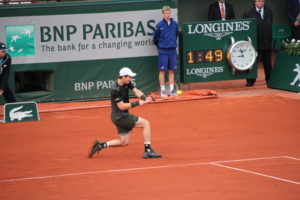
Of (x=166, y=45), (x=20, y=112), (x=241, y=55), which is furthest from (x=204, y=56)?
(x=20, y=112)

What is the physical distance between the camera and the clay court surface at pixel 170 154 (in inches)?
436

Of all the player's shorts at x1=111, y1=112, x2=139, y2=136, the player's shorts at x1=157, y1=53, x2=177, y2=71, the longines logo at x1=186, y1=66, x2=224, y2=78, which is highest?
the player's shorts at x1=157, y1=53, x2=177, y2=71

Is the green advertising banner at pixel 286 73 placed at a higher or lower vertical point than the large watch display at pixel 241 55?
lower

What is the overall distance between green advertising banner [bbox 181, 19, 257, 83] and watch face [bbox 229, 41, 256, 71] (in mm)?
206

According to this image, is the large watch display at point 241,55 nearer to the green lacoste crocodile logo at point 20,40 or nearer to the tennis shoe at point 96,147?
the green lacoste crocodile logo at point 20,40

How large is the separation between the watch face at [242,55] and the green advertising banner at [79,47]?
183 cm

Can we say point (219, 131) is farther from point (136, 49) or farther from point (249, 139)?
point (136, 49)

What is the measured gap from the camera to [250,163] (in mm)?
12625

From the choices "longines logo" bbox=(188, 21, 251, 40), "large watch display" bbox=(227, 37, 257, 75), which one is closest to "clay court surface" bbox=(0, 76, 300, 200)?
"large watch display" bbox=(227, 37, 257, 75)

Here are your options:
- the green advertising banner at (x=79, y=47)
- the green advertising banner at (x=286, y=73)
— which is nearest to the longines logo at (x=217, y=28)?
the green advertising banner at (x=79, y=47)

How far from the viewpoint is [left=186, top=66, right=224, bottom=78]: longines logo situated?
19969 mm

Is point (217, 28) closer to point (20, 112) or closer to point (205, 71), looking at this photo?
point (205, 71)

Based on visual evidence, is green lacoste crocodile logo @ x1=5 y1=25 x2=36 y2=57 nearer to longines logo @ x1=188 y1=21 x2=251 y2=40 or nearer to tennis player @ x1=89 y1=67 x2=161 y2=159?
longines logo @ x1=188 y1=21 x2=251 y2=40

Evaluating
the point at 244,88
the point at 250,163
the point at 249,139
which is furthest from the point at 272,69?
the point at 250,163
